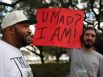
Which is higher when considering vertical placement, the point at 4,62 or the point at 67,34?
the point at 4,62

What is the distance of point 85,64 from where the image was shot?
5.39 meters

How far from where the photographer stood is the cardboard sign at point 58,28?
5270mm

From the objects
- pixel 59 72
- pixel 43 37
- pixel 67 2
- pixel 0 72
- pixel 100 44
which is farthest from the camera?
pixel 59 72

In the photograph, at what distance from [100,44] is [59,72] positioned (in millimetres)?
7829

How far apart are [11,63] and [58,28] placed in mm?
2117

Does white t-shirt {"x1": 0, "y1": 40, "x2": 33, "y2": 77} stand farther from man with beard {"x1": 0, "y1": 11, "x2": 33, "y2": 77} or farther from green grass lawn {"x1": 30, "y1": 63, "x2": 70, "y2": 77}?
green grass lawn {"x1": 30, "y1": 63, "x2": 70, "y2": 77}

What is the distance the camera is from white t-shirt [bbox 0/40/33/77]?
10.9 feet

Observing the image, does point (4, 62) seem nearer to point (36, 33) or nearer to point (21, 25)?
point (21, 25)

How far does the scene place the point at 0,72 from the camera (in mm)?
3320

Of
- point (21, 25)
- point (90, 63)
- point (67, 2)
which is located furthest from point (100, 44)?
point (21, 25)

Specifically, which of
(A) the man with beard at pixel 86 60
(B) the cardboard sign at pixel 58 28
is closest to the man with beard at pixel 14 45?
(B) the cardboard sign at pixel 58 28

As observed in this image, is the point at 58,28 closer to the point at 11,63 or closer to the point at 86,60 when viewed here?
the point at 86,60

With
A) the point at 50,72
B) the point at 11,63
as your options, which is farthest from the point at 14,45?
the point at 50,72

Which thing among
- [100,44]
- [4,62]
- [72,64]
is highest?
[4,62]
